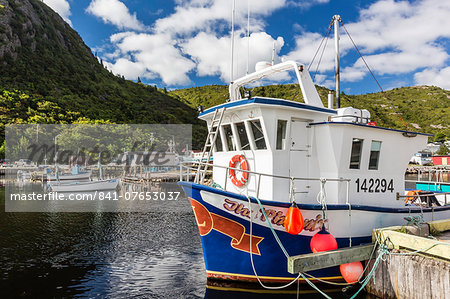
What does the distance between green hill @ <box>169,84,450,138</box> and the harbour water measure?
95370mm

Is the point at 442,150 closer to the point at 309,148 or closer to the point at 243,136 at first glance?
the point at 309,148

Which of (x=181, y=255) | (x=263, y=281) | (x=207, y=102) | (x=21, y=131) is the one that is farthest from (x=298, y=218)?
(x=207, y=102)

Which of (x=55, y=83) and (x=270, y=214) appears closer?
(x=270, y=214)

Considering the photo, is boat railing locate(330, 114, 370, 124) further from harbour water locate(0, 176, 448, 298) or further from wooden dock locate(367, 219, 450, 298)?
harbour water locate(0, 176, 448, 298)

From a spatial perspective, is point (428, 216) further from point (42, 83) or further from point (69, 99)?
point (42, 83)

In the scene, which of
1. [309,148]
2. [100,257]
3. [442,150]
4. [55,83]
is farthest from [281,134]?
[55,83]

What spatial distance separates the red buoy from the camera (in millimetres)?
7738

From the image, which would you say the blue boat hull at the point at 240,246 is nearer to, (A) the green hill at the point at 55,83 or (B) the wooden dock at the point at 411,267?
(B) the wooden dock at the point at 411,267

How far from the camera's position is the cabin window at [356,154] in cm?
950

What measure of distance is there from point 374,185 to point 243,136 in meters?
4.87

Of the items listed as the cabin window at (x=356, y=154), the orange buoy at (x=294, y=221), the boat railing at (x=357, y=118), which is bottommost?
the orange buoy at (x=294, y=221)

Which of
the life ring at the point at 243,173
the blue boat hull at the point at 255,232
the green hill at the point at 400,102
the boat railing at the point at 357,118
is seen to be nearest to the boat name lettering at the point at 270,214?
the blue boat hull at the point at 255,232

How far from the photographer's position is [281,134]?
361 inches

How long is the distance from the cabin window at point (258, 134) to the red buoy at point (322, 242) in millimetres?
3035
